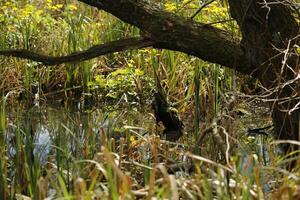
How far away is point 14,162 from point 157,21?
102cm

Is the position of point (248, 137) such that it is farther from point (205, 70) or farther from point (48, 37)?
point (48, 37)

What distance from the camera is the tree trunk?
3.31m

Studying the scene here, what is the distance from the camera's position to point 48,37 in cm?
702

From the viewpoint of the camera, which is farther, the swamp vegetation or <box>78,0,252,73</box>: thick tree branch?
<box>78,0,252,73</box>: thick tree branch

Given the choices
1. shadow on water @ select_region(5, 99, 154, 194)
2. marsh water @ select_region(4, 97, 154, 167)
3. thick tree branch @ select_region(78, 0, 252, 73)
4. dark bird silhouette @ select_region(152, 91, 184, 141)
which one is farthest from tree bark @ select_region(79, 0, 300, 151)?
dark bird silhouette @ select_region(152, 91, 184, 141)

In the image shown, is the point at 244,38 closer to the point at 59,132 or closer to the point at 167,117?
the point at 59,132

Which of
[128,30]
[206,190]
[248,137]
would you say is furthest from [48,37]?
[206,190]

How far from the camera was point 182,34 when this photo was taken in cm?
342

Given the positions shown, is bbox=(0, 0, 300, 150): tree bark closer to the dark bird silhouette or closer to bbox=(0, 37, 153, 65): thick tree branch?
bbox=(0, 37, 153, 65): thick tree branch

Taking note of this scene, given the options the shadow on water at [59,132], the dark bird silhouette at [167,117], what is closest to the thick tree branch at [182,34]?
the shadow on water at [59,132]

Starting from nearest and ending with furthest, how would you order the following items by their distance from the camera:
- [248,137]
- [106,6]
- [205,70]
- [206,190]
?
[206,190] → [106,6] → [248,137] → [205,70]

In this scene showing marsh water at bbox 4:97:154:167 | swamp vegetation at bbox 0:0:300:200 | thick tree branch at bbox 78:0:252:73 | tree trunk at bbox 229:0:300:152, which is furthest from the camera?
marsh water at bbox 4:97:154:167

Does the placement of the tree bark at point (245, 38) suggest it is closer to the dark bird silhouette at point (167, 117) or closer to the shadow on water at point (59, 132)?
the shadow on water at point (59, 132)

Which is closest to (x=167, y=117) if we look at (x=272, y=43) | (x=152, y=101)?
(x=152, y=101)
